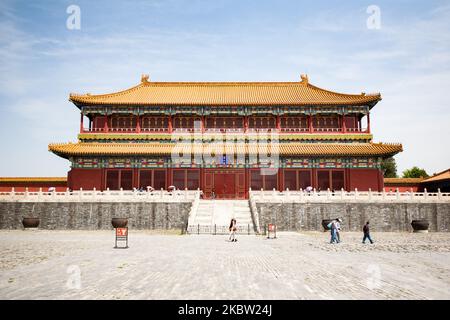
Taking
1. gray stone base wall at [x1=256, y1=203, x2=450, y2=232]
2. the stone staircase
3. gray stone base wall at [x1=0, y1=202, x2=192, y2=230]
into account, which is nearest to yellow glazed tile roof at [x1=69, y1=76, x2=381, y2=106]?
the stone staircase

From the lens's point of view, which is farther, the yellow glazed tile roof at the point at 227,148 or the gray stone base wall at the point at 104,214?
the yellow glazed tile roof at the point at 227,148

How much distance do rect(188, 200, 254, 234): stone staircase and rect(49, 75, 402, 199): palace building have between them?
4.94m

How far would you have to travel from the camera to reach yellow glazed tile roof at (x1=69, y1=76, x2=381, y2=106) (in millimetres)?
35094

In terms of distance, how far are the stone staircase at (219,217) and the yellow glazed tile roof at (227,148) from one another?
6.37 meters

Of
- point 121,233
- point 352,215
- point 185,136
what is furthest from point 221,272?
point 185,136

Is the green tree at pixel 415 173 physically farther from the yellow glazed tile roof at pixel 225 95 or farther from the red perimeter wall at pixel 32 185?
the red perimeter wall at pixel 32 185

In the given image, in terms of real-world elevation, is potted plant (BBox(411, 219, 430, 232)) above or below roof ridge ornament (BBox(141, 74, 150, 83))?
below

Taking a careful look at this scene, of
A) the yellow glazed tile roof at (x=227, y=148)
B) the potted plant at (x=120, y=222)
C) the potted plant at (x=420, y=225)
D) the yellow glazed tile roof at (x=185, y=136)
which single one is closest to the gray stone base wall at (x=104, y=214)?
the potted plant at (x=120, y=222)

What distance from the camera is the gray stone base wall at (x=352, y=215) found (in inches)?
1054

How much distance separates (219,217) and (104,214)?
867cm

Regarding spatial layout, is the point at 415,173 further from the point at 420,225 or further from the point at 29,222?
the point at 29,222

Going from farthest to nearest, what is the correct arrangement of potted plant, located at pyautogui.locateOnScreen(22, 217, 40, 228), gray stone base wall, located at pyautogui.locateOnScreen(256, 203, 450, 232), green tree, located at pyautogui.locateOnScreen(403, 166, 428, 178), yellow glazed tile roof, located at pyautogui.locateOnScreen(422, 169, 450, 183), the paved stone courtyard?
green tree, located at pyautogui.locateOnScreen(403, 166, 428, 178) → yellow glazed tile roof, located at pyautogui.locateOnScreen(422, 169, 450, 183) → gray stone base wall, located at pyautogui.locateOnScreen(256, 203, 450, 232) → potted plant, located at pyautogui.locateOnScreen(22, 217, 40, 228) → the paved stone courtyard

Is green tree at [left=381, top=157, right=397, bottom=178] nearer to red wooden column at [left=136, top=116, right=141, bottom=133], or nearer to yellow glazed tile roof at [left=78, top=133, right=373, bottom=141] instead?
yellow glazed tile roof at [left=78, top=133, right=373, bottom=141]
